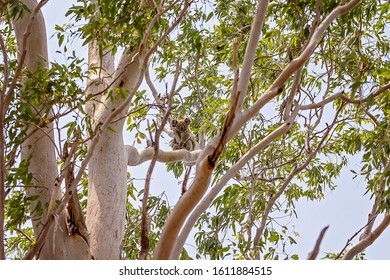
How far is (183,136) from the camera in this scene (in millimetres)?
5898

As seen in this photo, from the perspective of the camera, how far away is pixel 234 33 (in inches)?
183

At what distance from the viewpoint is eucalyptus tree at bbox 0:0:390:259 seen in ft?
9.09

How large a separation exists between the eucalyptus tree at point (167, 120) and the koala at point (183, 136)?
9 cm

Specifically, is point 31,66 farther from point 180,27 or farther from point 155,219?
point 155,219

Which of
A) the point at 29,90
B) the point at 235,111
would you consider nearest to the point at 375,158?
the point at 235,111

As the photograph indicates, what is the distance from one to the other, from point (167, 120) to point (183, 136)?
1.98 meters

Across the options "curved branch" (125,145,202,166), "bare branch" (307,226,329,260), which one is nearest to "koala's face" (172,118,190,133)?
"curved branch" (125,145,202,166)

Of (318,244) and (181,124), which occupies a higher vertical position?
(181,124)

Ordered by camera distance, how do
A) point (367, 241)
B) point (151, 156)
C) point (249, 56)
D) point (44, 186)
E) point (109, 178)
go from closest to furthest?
point (249, 56) < point (44, 186) < point (367, 241) < point (109, 178) < point (151, 156)

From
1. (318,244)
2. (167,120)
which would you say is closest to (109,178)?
(167,120)

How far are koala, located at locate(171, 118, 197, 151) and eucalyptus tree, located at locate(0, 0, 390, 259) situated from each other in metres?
0.09

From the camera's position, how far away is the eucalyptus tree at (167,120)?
277cm

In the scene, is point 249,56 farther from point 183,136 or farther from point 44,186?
point 183,136

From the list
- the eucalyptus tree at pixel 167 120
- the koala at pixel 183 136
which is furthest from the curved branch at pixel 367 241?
the koala at pixel 183 136
